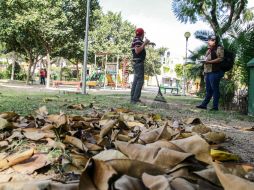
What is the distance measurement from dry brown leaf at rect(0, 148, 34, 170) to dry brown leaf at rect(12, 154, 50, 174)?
0.02 meters

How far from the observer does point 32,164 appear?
77.4 inches

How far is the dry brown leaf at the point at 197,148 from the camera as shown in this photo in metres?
1.83

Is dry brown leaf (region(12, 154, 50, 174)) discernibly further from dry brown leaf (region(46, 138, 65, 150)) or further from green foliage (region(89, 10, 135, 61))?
green foliage (region(89, 10, 135, 61))

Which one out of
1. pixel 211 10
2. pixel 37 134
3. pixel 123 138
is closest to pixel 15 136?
pixel 37 134

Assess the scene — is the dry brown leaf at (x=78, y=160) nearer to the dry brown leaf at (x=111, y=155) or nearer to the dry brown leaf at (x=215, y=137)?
the dry brown leaf at (x=111, y=155)

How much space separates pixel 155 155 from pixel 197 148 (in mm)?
262

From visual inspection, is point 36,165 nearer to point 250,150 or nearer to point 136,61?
point 250,150

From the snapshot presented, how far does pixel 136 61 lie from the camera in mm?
7957

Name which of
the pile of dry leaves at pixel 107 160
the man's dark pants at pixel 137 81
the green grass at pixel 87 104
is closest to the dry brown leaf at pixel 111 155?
the pile of dry leaves at pixel 107 160

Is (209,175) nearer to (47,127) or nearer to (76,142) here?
(76,142)

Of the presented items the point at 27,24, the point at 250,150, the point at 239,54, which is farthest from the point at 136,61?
the point at 27,24

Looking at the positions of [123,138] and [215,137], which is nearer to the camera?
[123,138]

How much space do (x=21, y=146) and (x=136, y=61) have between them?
227 inches

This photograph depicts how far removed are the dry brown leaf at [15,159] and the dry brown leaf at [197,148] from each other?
0.75 m
